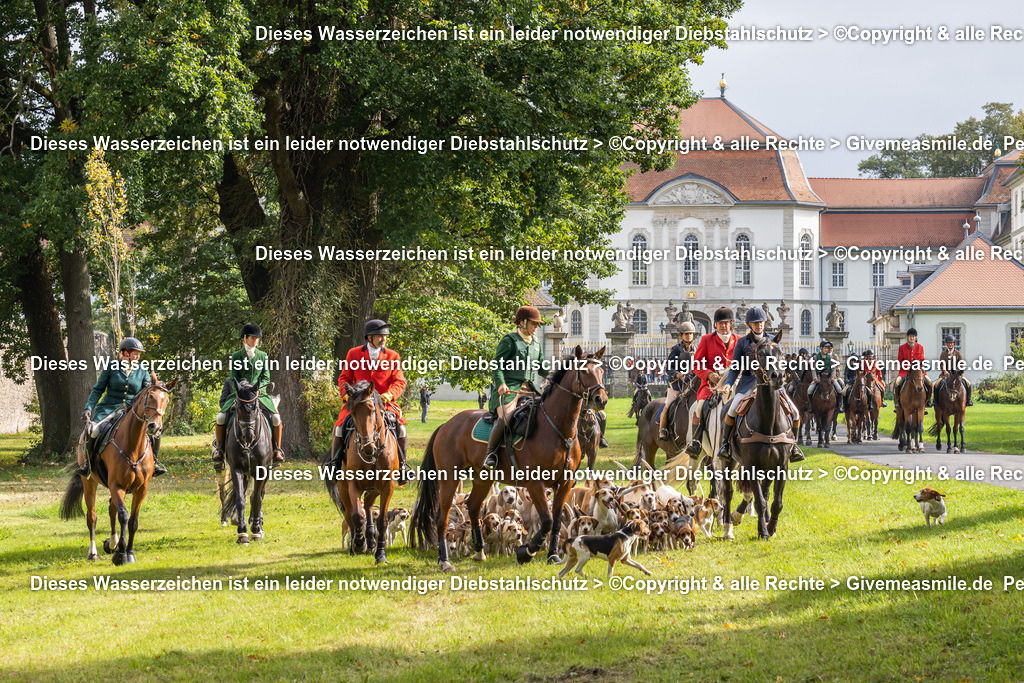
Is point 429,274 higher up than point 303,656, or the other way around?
point 429,274

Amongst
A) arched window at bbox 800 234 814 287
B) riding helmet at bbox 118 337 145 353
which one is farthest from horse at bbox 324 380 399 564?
arched window at bbox 800 234 814 287

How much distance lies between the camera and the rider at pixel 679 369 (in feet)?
48.8

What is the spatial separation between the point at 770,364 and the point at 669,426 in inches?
161

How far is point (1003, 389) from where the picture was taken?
46531 millimetres

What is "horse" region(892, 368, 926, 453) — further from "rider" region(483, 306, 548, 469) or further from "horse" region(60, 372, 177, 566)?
"horse" region(60, 372, 177, 566)

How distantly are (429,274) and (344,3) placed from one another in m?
Result: 6.96

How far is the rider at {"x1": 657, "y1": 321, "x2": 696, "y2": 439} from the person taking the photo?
48.8 ft

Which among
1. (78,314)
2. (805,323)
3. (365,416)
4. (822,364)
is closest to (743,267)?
(805,323)

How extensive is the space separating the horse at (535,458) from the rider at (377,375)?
435 mm

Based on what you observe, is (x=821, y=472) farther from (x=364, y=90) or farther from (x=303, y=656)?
(x=303, y=656)

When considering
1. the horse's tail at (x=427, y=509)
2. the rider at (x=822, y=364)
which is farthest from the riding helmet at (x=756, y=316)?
the rider at (x=822, y=364)

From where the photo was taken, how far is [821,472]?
59.3 feet

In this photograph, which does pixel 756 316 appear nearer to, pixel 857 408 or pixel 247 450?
pixel 247 450

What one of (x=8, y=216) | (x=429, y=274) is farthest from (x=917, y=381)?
(x=8, y=216)
